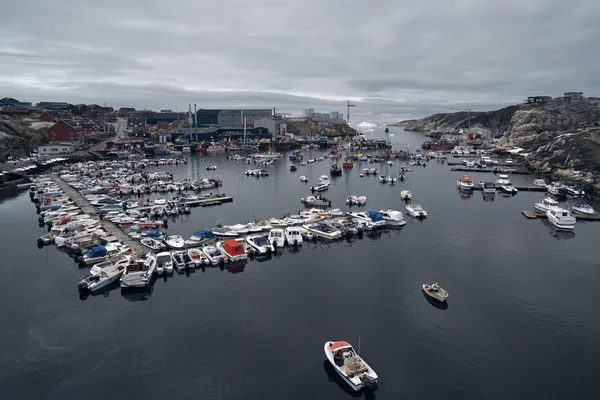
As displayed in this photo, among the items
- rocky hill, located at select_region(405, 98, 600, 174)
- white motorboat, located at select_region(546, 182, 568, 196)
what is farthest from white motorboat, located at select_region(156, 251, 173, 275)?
rocky hill, located at select_region(405, 98, 600, 174)

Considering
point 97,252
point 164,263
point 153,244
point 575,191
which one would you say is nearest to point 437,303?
point 164,263

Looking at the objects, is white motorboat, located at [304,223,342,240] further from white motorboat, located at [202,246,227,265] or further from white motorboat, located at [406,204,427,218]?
white motorboat, located at [406,204,427,218]

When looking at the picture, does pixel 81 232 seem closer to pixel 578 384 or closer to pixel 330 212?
pixel 330 212

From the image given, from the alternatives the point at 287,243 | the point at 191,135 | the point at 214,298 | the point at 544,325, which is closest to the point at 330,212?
the point at 287,243

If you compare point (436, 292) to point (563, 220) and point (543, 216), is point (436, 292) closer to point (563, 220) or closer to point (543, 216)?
point (563, 220)

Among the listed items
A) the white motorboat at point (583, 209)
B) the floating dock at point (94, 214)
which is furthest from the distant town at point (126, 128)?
the white motorboat at point (583, 209)
